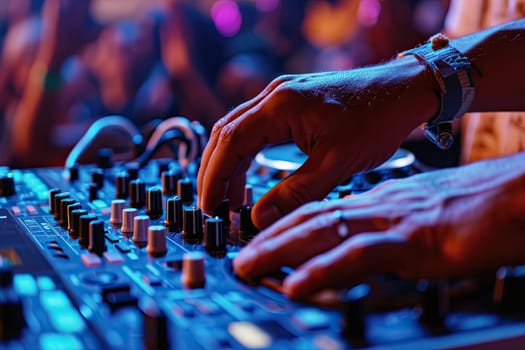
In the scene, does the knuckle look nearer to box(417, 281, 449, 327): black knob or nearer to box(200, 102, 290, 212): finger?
box(200, 102, 290, 212): finger

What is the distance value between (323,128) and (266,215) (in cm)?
17

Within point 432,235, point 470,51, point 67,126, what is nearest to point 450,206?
point 432,235

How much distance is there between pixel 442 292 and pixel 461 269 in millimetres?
101

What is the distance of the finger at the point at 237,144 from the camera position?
1.01 meters

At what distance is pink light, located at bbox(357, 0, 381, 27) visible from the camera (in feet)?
14.6

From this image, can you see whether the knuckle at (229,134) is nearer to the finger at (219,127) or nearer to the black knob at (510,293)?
the finger at (219,127)

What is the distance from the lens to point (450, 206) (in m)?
0.76

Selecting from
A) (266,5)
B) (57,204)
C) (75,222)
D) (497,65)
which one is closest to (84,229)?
(75,222)

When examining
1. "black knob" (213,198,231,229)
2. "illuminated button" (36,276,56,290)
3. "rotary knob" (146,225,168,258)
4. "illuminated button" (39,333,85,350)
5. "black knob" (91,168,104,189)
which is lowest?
"illuminated button" (39,333,85,350)

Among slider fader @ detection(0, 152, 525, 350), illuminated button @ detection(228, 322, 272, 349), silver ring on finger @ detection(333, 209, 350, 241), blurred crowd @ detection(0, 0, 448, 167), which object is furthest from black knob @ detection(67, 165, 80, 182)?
blurred crowd @ detection(0, 0, 448, 167)

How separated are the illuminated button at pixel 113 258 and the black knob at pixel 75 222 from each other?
4.6 inches

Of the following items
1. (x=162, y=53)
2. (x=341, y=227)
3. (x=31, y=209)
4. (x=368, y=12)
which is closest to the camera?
(x=341, y=227)

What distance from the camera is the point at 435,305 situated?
598 mm

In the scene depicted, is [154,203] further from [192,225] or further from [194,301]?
[194,301]
